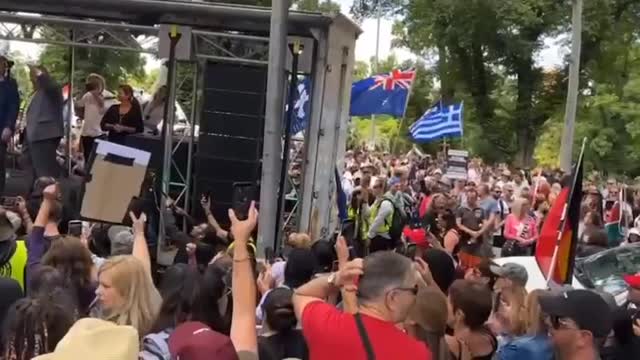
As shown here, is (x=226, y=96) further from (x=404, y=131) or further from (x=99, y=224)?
(x=404, y=131)

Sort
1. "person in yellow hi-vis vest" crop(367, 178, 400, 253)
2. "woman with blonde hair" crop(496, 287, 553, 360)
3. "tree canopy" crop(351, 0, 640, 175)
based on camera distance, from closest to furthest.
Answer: "woman with blonde hair" crop(496, 287, 553, 360) < "person in yellow hi-vis vest" crop(367, 178, 400, 253) < "tree canopy" crop(351, 0, 640, 175)

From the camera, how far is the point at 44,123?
1191cm

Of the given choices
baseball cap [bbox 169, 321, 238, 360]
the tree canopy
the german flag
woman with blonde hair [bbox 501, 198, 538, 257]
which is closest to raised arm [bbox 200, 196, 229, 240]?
the german flag

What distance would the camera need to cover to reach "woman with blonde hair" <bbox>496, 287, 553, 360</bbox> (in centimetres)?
461

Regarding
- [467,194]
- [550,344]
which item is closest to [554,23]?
[467,194]

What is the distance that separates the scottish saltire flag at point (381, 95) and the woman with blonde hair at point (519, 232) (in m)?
3.28

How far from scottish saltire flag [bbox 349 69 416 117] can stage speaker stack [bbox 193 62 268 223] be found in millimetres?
4578

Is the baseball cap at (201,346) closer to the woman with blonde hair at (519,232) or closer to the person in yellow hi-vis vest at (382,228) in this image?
the person in yellow hi-vis vest at (382,228)

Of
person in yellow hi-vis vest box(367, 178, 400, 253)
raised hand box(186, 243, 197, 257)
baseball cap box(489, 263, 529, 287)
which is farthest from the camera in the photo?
person in yellow hi-vis vest box(367, 178, 400, 253)

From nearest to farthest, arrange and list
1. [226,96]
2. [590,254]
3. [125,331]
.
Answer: [125,331]
[590,254]
[226,96]

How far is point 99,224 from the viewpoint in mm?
9773

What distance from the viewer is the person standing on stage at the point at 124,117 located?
12508 millimetres

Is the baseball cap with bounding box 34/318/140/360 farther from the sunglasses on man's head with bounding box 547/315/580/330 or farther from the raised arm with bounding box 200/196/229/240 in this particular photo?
the raised arm with bounding box 200/196/229/240

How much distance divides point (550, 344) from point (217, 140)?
25.9ft
